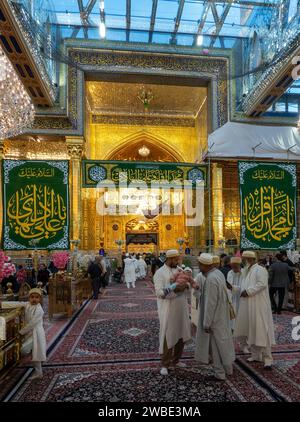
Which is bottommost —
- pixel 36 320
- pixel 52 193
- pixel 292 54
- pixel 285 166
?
pixel 36 320

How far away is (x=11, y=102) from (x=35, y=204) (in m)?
5.30

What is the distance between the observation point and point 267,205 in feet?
18.1

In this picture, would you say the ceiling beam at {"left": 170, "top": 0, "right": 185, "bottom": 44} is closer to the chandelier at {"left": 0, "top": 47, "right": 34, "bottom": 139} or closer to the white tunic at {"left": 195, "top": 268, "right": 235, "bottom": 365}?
the chandelier at {"left": 0, "top": 47, "right": 34, "bottom": 139}

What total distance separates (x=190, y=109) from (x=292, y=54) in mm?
6754

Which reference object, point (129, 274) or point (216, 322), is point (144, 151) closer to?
point (129, 274)

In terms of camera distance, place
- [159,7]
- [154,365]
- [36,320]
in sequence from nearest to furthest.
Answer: [36,320] < [154,365] < [159,7]

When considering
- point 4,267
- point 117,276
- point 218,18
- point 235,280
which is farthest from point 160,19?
point 4,267

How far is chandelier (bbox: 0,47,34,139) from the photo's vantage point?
8132 mm

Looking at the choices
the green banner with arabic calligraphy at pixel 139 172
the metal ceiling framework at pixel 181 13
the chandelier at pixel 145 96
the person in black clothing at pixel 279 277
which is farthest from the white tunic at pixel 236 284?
the chandelier at pixel 145 96

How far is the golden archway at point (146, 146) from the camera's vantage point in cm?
1541

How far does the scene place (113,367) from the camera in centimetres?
319
